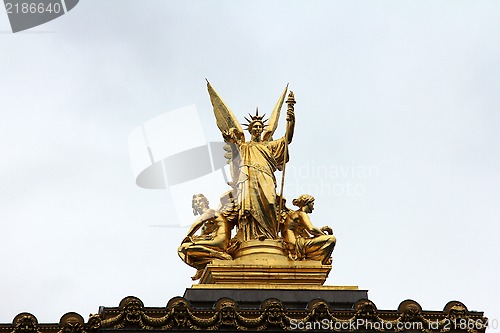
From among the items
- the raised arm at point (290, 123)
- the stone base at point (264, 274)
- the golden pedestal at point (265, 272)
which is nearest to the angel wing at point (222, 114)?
the raised arm at point (290, 123)

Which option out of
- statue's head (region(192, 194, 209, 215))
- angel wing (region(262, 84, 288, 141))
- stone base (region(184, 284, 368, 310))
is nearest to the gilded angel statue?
angel wing (region(262, 84, 288, 141))

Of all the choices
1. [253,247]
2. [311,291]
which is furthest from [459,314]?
[253,247]

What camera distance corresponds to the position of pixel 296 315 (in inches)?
1361

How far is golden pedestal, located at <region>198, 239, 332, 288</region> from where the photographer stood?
3753 centimetres

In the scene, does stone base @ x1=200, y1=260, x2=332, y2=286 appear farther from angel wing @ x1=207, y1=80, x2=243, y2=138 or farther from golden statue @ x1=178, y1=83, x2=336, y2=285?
angel wing @ x1=207, y1=80, x2=243, y2=138

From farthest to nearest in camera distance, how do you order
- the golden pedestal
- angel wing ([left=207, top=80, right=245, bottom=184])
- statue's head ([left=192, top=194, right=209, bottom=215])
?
1. angel wing ([left=207, top=80, right=245, bottom=184])
2. statue's head ([left=192, top=194, right=209, bottom=215])
3. the golden pedestal

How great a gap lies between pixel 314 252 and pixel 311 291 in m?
2.54

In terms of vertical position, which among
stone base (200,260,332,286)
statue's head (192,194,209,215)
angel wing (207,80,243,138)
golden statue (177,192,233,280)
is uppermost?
angel wing (207,80,243,138)

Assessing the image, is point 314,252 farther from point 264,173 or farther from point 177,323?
point 177,323

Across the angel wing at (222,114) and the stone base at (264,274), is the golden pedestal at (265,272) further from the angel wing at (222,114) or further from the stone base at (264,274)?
the angel wing at (222,114)

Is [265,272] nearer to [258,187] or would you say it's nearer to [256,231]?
[256,231]

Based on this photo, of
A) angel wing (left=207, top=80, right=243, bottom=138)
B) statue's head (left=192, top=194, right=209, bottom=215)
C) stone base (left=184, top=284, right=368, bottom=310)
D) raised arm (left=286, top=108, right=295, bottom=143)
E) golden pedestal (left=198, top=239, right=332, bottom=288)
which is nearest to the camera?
stone base (left=184, top=284, right=368, bottom=310)

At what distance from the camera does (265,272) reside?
37656 millimetres

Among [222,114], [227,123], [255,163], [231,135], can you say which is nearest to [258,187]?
[255,163]
